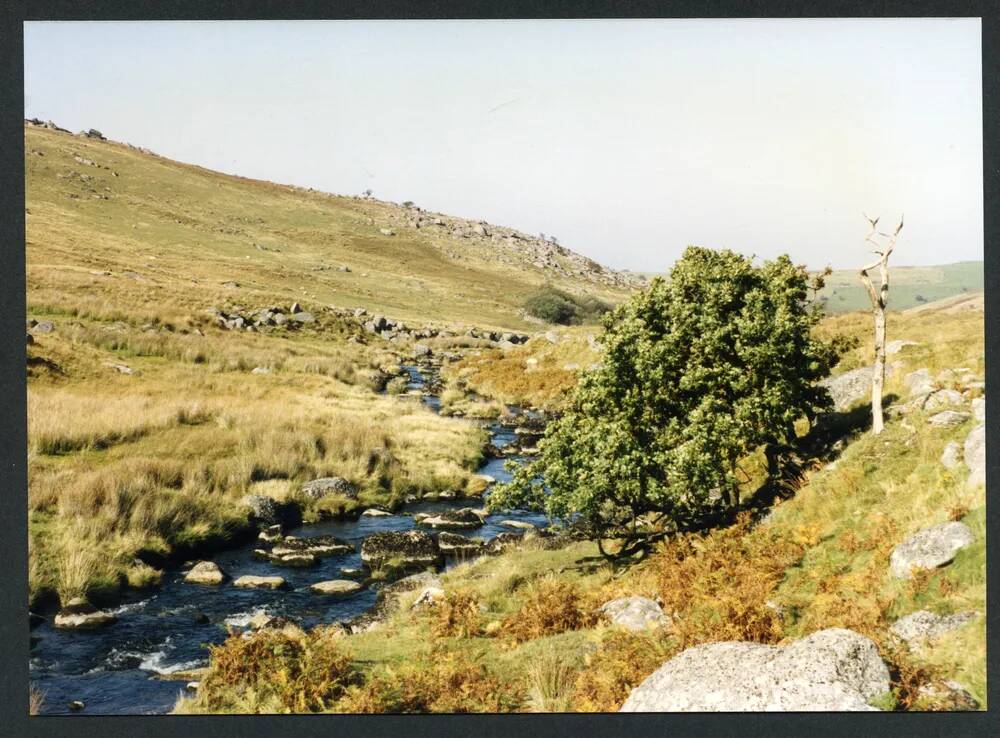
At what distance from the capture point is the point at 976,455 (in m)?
10.1

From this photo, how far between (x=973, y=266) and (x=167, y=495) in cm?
1687

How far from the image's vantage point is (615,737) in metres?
9.35

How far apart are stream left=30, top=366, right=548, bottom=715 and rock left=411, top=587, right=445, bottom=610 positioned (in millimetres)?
1241

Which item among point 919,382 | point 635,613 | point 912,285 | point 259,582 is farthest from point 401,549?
point 912,285

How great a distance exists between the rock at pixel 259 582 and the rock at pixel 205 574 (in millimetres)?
362

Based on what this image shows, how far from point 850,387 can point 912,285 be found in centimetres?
302

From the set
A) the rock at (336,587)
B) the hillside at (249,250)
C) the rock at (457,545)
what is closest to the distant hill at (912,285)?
the rock at (457,545)

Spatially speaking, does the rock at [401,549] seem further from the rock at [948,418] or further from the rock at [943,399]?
the rock at [943,399]

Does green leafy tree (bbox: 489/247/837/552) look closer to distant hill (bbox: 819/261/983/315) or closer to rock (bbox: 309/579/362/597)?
distant hill (bbox: 819/261/983/315)

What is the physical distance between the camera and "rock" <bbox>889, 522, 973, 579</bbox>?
9.09m

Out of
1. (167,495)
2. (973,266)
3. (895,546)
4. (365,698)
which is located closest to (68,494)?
(167,495)

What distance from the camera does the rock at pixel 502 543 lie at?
14789 mm

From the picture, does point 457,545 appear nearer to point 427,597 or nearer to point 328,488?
point 427,597

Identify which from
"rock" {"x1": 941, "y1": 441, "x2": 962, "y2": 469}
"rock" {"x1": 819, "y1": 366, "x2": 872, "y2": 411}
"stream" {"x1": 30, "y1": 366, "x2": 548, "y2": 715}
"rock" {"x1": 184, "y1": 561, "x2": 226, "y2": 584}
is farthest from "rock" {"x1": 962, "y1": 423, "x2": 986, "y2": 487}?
"rock" {"x1": 184, "y1": 561, "x2": 226, "y2": 584}
